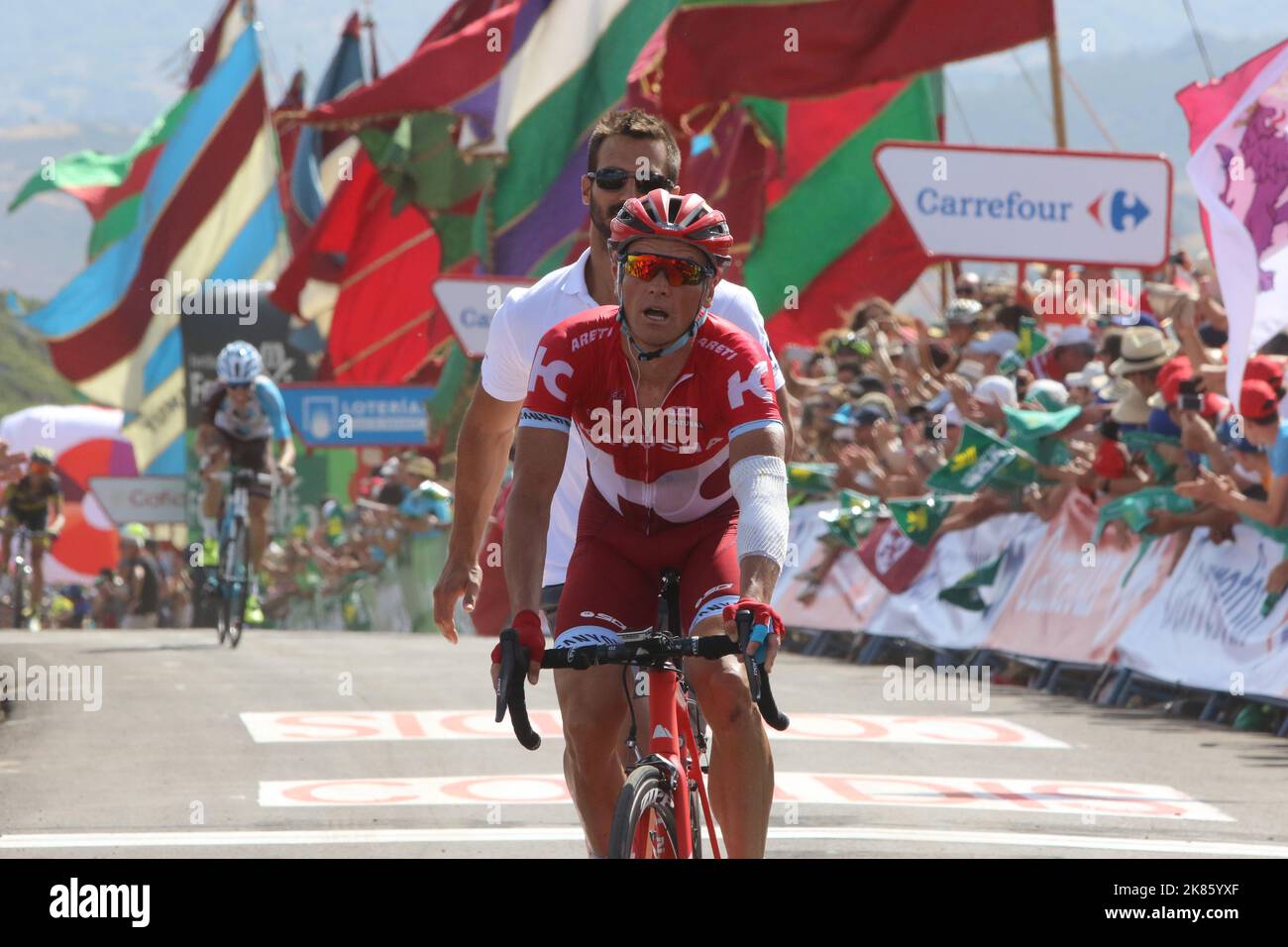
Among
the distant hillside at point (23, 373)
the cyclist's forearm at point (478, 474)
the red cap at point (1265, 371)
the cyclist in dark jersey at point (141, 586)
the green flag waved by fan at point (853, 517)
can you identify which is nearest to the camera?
the cyclist's forearm at point (478, 474)

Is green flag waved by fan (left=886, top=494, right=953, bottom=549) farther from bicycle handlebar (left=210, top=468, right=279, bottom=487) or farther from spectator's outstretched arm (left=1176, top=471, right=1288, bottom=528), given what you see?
bicycle handlebar (left=210, top=468, right=279, bottom=487)

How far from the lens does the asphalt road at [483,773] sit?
820 cm

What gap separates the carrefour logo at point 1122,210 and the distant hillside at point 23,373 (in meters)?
154

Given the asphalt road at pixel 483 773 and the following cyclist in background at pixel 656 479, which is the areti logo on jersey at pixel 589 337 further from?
the asphalt road at pixel 483 773

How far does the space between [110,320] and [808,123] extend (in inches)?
820

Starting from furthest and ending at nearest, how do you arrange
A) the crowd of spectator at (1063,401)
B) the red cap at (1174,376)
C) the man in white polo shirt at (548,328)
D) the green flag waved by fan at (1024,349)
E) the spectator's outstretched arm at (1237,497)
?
the green flag waved by fan at (1024,349)
the red cap at (1174,376)
the crowd of spectator at (1063,401)
the spectator's outstretched arm at (1237,497)
the man in white polo shirt at (548,328)

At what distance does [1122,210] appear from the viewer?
16781mm

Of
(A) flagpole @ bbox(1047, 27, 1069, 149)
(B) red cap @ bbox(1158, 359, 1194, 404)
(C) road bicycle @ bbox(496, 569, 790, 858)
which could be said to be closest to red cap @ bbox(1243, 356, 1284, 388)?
(B) red cap @ bbox(1158, 359, 1194, 404)

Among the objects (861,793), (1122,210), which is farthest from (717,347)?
(1122,210)

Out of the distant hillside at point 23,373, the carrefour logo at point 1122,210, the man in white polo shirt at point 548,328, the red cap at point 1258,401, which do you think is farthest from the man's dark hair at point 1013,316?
the distant hillside at point 23,373

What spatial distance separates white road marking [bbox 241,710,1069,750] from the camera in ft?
37.5
